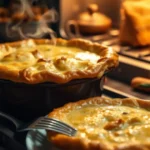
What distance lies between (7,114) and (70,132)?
296mm

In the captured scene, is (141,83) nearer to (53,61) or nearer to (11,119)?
(53,61)

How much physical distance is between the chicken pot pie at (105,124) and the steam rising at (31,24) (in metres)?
0.79

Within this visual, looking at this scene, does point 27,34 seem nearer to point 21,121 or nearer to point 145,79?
point 145,79

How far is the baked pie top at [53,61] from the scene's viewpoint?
3.38 ft

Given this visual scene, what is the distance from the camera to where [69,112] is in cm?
96

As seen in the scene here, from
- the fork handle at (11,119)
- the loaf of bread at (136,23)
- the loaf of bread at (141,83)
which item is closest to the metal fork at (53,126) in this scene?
the fork handle at (11,119)

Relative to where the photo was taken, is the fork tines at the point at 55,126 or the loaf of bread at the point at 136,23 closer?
the fork tines at the point at 55,126

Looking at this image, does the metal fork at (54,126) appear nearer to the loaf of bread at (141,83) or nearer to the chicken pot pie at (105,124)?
the chicken pot pie at (105,124)

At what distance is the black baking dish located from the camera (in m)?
1.04

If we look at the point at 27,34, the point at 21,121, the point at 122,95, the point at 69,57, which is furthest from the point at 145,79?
the point at 27,34

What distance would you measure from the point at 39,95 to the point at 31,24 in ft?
2.42

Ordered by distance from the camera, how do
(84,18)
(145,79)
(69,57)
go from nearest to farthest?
1. (69,57)
2. (145,79)
3. (84,18)

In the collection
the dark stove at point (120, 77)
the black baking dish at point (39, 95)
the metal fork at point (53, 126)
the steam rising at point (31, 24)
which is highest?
the metal fork at point (53, 126)

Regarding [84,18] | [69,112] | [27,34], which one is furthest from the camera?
[84,18]
